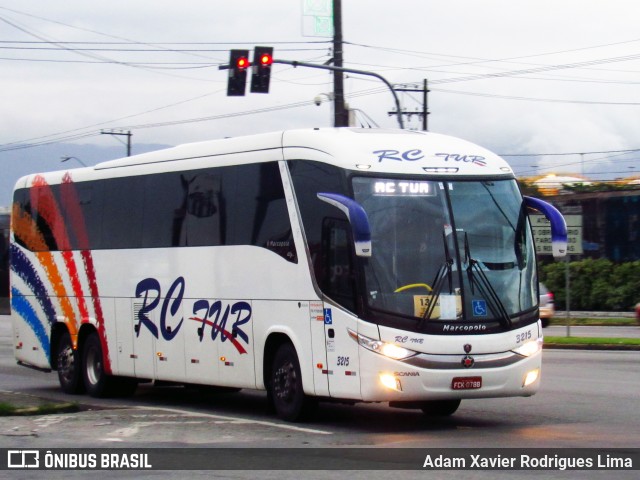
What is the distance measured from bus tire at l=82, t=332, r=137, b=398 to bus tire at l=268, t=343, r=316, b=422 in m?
4.84

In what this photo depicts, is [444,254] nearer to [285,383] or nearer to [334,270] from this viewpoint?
[334,270]

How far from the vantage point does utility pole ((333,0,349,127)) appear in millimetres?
28953

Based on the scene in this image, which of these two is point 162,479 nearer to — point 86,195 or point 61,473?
point 61,473

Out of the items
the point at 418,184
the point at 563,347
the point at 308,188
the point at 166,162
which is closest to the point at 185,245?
the point at 166,162

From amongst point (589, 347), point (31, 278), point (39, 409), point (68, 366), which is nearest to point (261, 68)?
point (31, 278)

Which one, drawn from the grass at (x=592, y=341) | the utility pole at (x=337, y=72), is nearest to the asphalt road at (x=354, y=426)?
the grass at (x=592, y=341)

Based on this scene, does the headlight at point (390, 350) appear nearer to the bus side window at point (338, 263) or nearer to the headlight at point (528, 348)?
the bus side window at point (338, 263)

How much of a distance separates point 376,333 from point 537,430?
2032 millimetres

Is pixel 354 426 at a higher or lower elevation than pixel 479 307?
lower

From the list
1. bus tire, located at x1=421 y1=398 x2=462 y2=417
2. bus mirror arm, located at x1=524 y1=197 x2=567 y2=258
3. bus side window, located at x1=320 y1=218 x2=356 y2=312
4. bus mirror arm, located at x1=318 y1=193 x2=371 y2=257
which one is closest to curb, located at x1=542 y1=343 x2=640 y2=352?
bus tire, located at x1=421 y1=398 x2=462 y2=417

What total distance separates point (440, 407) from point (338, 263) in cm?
258

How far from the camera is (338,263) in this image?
1326cm

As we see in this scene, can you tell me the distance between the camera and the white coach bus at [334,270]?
1289cm

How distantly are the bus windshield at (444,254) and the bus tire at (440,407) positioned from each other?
66.9 inches
